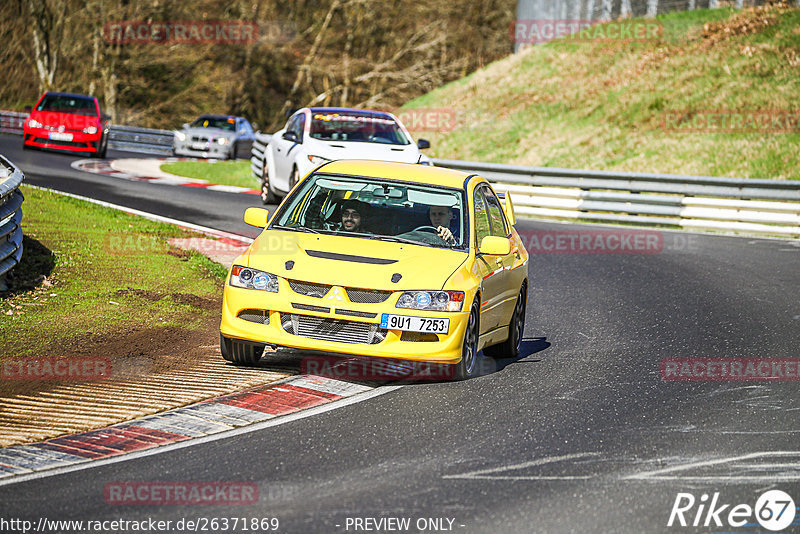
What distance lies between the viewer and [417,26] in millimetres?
55406

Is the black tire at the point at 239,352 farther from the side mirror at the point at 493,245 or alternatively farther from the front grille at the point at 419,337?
the side mirror at the point at 493,245

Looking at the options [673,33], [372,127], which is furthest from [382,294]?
[673,33]

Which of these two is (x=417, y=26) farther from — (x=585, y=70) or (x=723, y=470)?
(x=723, y=470)

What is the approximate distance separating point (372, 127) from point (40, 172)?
29.4 feet

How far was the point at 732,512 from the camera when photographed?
5840 mm

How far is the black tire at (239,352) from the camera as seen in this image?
8766 millimetres

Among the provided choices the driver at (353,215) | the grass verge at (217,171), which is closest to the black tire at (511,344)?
the driver at (353,215)

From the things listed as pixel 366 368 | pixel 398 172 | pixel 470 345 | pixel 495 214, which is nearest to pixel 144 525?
pixel 470 345

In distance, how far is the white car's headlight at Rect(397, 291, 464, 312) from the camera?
327 inches

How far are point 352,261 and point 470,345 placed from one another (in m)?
1.12

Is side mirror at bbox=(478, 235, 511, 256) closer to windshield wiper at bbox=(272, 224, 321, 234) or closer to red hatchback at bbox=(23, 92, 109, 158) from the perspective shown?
windshield wiper at bbox=(272, 224, 321, 234)

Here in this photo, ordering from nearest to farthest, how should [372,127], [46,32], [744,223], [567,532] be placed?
[567,532] < [372,127] < [744,223] < [46,32]

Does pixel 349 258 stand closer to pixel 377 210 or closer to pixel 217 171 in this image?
pixel 377 210

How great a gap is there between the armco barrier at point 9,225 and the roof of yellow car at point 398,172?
10.6ft
